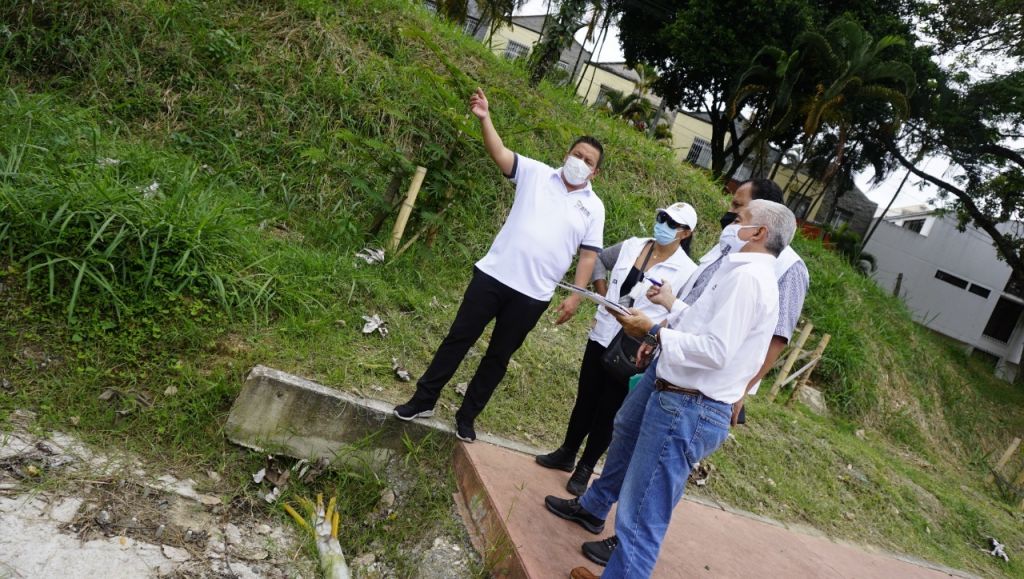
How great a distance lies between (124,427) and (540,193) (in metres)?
2.37

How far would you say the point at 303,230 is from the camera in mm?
5160

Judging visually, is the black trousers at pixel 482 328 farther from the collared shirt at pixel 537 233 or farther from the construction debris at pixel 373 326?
the construction debris at pixel 373 326

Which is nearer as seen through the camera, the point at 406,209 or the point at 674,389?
the point at 674,389

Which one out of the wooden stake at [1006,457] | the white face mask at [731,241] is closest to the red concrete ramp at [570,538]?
the white face mask at [731,241]

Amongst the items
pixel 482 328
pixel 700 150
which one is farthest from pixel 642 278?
pixel 700 150

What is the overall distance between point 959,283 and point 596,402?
30.0 m

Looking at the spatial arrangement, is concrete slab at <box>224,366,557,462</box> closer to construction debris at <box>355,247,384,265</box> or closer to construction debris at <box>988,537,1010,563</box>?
construction debris at <box>355,247,384,265</box>

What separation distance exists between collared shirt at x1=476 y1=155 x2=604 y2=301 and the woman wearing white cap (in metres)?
0.32

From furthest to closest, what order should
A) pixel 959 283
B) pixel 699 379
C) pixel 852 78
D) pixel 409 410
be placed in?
1. pixel 959 283
2. pixel 852 78
3. pixel 409 410
4. pixel 699 379

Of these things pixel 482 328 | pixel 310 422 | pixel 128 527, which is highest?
pixel 482 328

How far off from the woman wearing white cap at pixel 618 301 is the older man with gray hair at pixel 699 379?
0.74m

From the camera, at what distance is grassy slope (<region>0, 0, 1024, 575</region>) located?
11.1 ft

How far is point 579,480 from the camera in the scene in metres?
3.56

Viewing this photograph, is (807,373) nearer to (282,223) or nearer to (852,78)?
(282,223)
